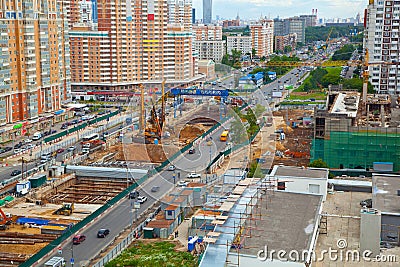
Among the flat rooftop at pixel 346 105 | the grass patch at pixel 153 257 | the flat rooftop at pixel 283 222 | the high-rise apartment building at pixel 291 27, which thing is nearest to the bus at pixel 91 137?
the flat rooftop at pixel 346 105

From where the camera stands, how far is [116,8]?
1667 cm

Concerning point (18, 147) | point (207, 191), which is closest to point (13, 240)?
point (207, 191)

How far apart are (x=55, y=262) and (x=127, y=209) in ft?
6.20

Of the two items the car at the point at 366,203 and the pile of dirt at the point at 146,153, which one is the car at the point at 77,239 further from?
the pile of dirt at the point at 146,153

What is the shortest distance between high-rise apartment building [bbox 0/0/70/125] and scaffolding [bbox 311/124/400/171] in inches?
268

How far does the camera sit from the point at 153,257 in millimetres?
5500

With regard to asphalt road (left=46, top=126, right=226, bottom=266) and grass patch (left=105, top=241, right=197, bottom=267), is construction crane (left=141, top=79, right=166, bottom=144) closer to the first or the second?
asphalt road (left=46, top=126, right=226, bottom=266)

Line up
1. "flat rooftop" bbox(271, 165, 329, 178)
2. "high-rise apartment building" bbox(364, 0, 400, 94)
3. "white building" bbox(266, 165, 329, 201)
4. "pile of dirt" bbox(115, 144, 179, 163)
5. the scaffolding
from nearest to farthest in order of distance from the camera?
"white building" bbox(266, 165, 329, 201)
"flat rooftop" bbox(271, 165, 329, 178)
the scaffolding
"pile of dirt" bbox(115, 144, 179, 163)
"high-rise apartment building" bbox(364, 0, 400, 94)

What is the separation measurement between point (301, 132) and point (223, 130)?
2.09 meters

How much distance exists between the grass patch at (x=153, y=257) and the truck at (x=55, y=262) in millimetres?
552

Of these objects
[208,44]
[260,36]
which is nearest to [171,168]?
[208,44]

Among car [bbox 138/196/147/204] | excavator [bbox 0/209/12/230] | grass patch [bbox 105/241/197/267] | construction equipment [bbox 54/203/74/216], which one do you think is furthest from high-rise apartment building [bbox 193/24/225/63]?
grass patch [bbox 105/241/197/267]

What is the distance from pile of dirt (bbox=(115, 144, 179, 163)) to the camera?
992 centimetres

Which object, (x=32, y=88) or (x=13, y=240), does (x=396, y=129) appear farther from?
(x=32, y=88)
